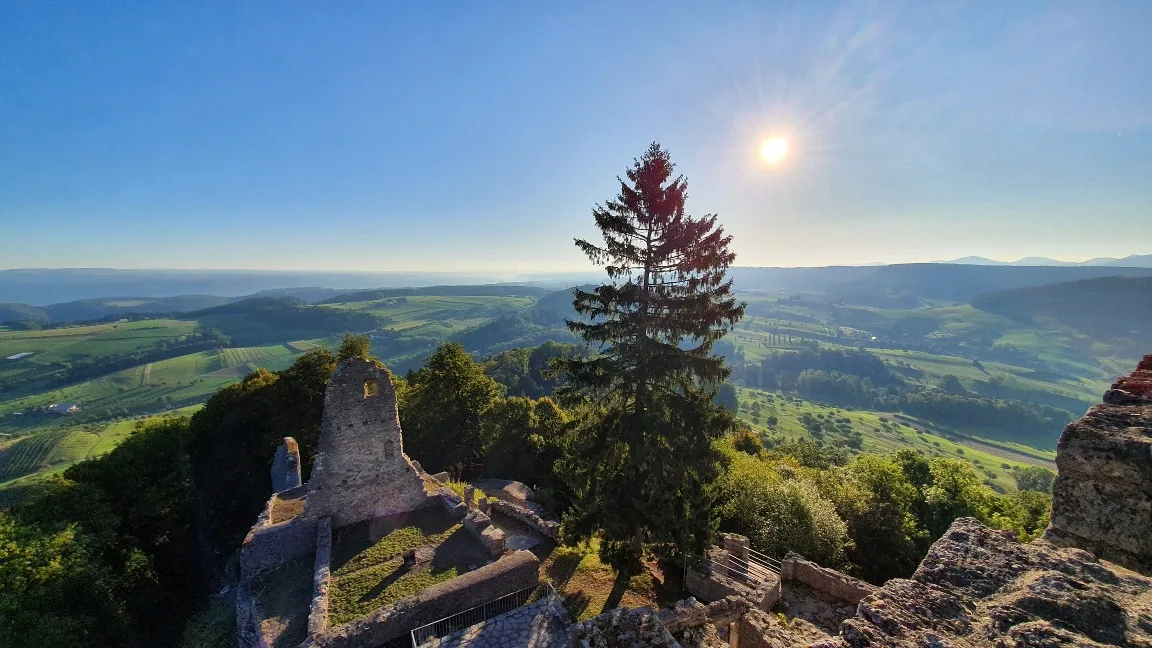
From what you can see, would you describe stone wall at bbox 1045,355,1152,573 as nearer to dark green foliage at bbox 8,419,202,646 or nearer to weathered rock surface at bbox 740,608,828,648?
weathered rock surface at bbox 740,608,828,648

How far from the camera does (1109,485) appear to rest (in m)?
5.44

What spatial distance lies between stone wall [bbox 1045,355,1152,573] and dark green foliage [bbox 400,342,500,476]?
90.6 feet

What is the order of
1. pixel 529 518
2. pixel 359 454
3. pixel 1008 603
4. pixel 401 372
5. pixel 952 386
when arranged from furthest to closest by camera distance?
pixel 952 386
pixel 401 372
pixel 529 518
pixel 359 454
pixel 1008 603

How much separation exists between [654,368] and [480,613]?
8.13 meters

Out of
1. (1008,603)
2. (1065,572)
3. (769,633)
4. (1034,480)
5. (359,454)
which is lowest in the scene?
(1034,480)

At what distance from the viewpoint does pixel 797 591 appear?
14.5 m

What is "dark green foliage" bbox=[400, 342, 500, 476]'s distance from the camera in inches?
1146

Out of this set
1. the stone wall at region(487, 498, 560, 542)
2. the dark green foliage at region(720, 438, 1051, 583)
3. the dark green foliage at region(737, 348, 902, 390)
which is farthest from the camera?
the dark green foliage at region(737, 348, 902, 390)

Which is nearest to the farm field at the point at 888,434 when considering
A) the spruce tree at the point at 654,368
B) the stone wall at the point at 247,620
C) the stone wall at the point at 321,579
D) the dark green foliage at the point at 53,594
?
the spruce tree at the point at 654,368

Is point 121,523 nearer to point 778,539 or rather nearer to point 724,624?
point 724,624

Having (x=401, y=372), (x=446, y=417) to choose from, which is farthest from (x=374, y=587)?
(x=401, y=372)

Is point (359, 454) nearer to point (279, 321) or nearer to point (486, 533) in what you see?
point (486, 533)

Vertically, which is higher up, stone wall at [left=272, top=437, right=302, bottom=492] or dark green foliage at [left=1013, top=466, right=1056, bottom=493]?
stone wall at [left=272, top=437, right=302, bottom=492]

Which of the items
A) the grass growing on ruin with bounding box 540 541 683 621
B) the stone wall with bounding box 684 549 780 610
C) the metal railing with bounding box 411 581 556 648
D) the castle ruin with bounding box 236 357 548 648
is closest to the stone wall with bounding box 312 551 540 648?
the castle ruin with bounding box 236 357 548 648
